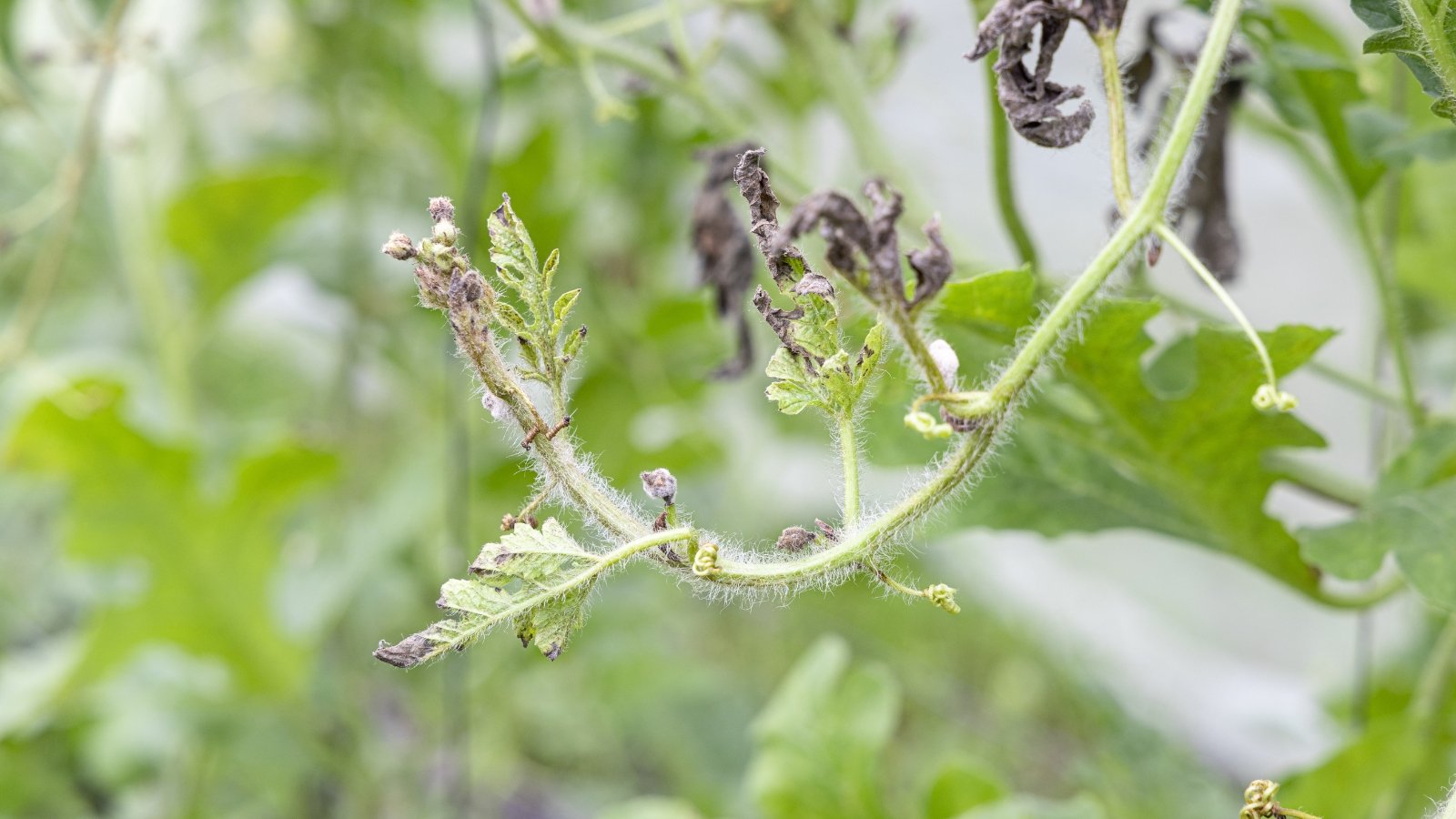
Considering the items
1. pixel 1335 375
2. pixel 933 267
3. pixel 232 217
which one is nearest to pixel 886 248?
pixel 933 267

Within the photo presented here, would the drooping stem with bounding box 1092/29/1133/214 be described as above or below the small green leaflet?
above

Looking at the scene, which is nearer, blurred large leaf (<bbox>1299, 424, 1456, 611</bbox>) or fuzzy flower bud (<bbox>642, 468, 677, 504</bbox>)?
fuzzy flower bud (<bbox>642, 468, 677, 504</bbox>)

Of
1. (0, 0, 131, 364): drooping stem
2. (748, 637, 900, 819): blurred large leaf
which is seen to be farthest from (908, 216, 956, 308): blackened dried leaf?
(0, 0, 131, 364): drooping stem

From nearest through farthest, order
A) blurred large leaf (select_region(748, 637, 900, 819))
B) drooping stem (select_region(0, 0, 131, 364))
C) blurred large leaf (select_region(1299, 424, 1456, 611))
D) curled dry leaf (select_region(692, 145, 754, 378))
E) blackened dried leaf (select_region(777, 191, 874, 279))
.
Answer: blackened dried leaf (select_region(777, 191, 874, 279)), blurred large leaf (select_region(1299, 424, 1456, 611)), curled dry leaf (select_region(692, 145, 754, 378)), blurred large leaf (select_region(748, 637, 900, 819)), drooping stem (select_region(0, 0, 131, 364))

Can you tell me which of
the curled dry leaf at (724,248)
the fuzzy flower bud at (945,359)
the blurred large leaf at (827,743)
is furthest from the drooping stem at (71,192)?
the fuzzy flower bud at (945,359)

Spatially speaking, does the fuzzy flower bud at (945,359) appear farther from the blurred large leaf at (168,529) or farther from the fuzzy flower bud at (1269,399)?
the blurred large leaf at (168,529)

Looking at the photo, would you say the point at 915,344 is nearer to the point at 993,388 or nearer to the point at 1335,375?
the point at 993,388

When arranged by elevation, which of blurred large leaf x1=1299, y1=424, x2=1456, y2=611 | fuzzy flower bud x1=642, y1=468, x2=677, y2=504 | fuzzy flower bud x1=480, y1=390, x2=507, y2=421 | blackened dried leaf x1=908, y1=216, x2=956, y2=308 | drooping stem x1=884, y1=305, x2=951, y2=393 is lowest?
blurred large leaf x1=1299, y1=424, x2=1456, y2=611

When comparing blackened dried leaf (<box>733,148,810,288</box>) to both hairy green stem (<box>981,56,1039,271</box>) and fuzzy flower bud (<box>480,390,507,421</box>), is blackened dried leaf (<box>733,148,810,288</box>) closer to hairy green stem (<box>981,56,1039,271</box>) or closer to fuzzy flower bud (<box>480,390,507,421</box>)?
fuzzy flower bud (<box>480,390,507,421</box>)
